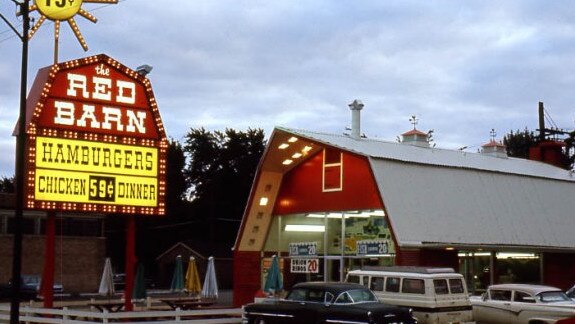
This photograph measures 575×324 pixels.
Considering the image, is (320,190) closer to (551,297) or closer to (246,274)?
(246,274)

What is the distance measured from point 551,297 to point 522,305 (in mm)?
958

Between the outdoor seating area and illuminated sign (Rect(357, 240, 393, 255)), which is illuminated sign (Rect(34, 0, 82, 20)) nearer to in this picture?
the outdoor seating area

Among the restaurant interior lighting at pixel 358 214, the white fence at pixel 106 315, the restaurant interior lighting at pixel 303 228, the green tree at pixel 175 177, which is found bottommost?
the white fence at pixel 106 315

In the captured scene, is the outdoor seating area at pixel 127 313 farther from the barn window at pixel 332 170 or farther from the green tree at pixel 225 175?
the green tree at pixel 225 175

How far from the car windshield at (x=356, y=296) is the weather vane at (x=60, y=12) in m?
12.5

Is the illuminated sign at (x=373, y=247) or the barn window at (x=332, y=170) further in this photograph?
the barn window at (x=332, y=170)

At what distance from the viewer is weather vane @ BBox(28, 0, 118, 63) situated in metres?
29.3

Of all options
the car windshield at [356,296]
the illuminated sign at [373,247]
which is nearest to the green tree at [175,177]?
the illuminated sign at [373,247]

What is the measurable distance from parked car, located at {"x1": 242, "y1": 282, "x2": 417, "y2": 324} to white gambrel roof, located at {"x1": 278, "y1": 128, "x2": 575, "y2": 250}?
9.03 meters

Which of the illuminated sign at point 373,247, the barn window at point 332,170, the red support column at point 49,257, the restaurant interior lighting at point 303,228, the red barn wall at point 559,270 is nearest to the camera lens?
the red support column at point 49,257

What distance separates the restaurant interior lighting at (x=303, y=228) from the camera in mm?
39844

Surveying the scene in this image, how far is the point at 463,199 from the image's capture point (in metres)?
37.1

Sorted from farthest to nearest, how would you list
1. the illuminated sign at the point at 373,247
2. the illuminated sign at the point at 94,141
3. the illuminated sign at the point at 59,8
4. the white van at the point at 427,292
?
the illuminated sign at the point at 373,247, the illuminated sign at the point at 59,8, the illuminated sign at the point at 94,141, the white van at the point at 427,292

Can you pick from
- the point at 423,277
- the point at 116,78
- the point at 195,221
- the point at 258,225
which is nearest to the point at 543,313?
the point at 423,277
